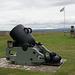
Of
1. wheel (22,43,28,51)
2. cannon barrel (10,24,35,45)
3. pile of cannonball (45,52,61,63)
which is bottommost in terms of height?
pile of cannonball (45,52,61,63)

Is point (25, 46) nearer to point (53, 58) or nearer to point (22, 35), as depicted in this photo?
point (22, 35)

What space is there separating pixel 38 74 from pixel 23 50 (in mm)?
1573

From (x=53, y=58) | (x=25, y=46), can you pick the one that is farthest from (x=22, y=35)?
(x=53, y=58)

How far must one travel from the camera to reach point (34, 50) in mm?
6398

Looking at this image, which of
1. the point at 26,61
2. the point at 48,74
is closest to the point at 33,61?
the point at 26,61

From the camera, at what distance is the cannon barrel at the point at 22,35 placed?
22.0 feet

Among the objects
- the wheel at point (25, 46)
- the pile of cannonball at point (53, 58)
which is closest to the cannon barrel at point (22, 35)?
the wheel at point (25, 46)

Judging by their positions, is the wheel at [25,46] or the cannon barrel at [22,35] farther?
the cannon barrel at [22,35]

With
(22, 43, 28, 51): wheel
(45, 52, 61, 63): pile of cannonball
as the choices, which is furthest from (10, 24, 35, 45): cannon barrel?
(45, 52, 61, 63): pile of cannonball

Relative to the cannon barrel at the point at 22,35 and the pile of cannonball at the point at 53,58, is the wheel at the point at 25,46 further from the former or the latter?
the pile of cannonball at the point at 53,58

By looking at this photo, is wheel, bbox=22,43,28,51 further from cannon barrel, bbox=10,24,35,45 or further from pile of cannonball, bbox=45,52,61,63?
pile of cannonball, bbox=45,52,61,63

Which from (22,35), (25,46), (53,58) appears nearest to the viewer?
(25,46)

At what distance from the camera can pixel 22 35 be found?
677cm

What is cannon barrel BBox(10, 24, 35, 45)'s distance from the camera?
6.70 metres
